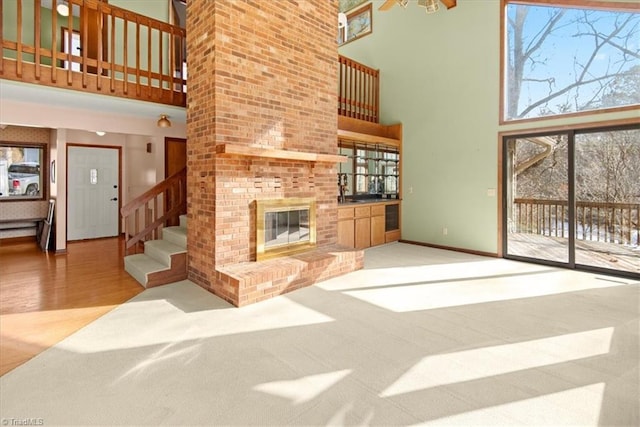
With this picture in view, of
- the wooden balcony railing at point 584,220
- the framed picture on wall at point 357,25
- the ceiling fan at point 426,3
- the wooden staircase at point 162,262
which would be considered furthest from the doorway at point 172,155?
the wooden balcony railing at point 584,220

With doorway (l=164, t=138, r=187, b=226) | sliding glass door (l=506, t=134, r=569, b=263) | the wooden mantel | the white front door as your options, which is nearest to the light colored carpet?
sliding glass door (l=506, t=134, r=569, b=263)

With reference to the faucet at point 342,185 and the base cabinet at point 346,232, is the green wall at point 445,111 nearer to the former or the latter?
the faucet at point 342,185

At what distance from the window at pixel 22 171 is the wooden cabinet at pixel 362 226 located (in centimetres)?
612

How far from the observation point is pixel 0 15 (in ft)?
11.3

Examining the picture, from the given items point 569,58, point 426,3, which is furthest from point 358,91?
point 569,58

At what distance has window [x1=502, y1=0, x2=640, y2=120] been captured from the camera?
438 centimetres

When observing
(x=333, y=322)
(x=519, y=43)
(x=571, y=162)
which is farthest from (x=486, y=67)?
(x=333, y=322)

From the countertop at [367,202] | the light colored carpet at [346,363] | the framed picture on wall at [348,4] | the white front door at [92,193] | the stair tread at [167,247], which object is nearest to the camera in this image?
the light colored carpet at [346,363]

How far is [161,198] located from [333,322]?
206 inches

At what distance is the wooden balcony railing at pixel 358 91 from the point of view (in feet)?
21.4

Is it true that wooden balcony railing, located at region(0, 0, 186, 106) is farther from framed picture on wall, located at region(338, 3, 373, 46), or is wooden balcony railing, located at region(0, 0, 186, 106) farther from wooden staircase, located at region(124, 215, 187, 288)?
framed picture on wall, located at region(338, 3, 373, 46)

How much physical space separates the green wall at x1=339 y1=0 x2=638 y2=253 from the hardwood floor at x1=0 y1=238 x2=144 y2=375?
5141mm

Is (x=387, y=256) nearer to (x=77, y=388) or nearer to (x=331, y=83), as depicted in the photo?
(x=331, y=83)

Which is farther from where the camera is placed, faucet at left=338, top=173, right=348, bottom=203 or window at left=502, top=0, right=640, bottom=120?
faucet at left=338, top=173, right=348, bottom=203
